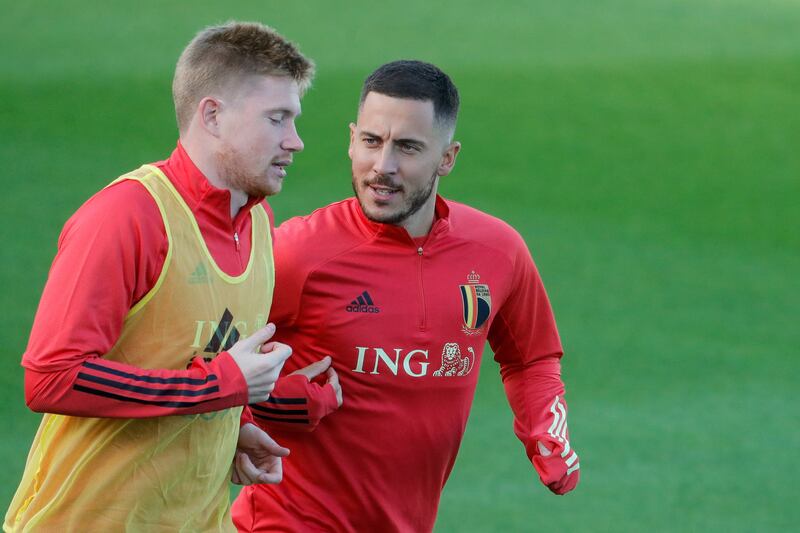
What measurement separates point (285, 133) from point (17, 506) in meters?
1.09

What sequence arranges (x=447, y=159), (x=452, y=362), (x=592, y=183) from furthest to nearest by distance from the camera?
(x=592, y=183)
(x=447, y=159)
(x=452, y=362)

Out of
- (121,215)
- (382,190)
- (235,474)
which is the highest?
(382,190)

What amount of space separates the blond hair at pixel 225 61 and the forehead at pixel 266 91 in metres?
0.01

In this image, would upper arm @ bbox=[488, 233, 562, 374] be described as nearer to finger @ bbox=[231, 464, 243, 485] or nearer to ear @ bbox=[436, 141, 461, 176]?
ear @ bbox=[436, 141, 461, 176]

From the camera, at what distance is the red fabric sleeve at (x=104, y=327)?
2.64m

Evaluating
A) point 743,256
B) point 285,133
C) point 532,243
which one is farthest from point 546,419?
point 743,256

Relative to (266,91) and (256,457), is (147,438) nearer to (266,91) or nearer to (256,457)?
(256,457)

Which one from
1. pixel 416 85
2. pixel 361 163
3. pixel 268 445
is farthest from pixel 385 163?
pixel 268 445

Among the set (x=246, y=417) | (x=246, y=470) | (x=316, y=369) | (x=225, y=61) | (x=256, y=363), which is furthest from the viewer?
(x=316, y=369)

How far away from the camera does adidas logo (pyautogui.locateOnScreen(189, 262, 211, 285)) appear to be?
286 centimetres

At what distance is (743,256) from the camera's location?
9875mm

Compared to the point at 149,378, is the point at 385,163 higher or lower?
higher

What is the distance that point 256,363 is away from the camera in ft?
9.28

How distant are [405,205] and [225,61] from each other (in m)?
0.93
